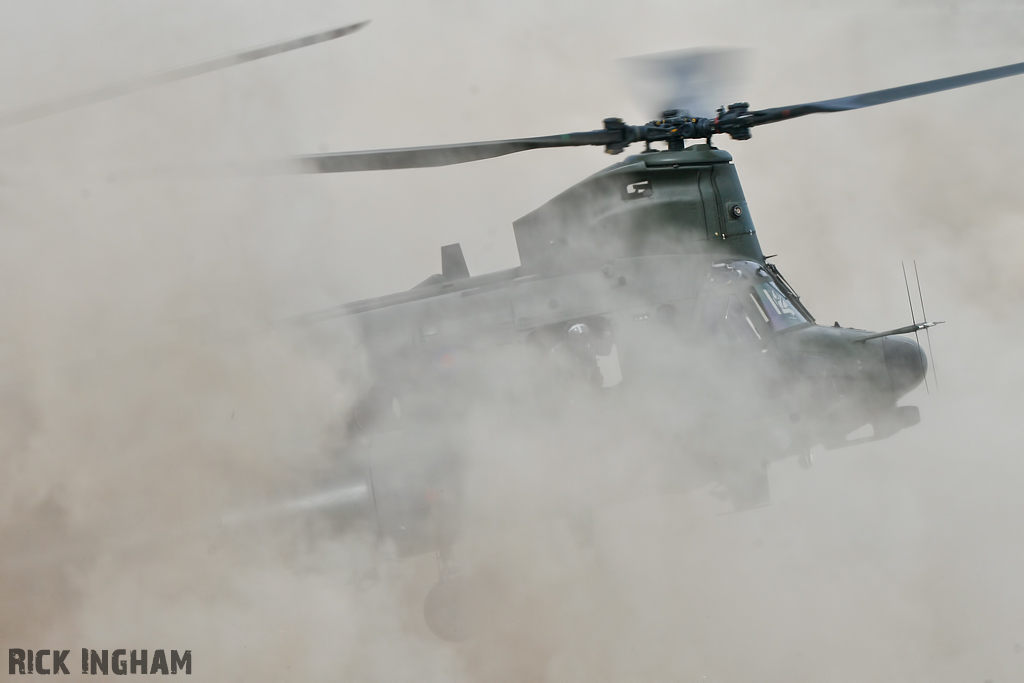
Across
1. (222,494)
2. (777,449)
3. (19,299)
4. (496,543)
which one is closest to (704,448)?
(777,449)

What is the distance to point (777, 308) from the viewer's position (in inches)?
176

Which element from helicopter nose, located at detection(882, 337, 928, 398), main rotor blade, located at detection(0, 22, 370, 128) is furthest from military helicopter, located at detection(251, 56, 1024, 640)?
main rotor blade, located at detection(0, 22, 370, 128)

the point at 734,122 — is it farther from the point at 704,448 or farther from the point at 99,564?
the point at 99,564

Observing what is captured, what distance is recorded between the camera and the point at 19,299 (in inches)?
207

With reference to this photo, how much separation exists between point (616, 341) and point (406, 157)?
4.98 feet

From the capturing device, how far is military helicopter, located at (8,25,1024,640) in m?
4.25

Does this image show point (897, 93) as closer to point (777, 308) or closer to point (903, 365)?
point (777, 308)

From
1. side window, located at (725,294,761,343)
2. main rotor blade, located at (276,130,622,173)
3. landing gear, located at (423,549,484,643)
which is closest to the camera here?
main rotor blade, located at (276,130,622,173)

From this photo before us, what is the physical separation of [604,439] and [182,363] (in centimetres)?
275

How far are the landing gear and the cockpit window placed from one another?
7.38ft

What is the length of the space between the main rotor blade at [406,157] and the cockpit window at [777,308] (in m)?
1.39

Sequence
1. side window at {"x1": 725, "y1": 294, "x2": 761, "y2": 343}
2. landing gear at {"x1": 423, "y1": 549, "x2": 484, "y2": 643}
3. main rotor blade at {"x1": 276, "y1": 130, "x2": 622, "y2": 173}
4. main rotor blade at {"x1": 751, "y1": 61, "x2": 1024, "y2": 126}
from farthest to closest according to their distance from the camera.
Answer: landing gear at {"x1": 423, "y1": 549, "x2": 484, "y2": 643}
side window at {"x1": 725, "y1": 294, "x2": 761, "y2": 343}
main rotor blade at {"x1": 751, "y1": 61, "x2": 1024, "y2": 126}
main rotor blade at {"x1": 276, "y1": 130, "x2": 622, "y2": 173}

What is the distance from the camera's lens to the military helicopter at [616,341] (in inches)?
167

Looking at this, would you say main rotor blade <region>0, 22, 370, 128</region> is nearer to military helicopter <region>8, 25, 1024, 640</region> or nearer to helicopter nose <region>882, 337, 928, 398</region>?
military helicopter <region>8, 25, 1024, 640</region>
